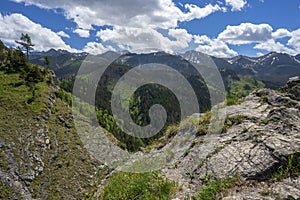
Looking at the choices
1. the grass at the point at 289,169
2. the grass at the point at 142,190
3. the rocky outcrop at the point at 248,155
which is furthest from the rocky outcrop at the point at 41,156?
the grass at the point at 289,169

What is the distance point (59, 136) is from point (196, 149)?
4465 inches

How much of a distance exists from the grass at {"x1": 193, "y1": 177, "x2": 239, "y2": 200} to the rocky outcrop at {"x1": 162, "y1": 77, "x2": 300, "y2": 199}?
12.8 inches

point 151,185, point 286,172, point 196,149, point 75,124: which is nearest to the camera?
point 286,172

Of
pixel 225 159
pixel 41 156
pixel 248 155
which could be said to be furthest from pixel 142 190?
pixel 41 156

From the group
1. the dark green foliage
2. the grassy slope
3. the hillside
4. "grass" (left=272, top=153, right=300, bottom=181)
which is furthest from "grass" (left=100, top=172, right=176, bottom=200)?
the dark green foliage

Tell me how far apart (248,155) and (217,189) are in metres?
2.35

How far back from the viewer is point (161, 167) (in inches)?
418

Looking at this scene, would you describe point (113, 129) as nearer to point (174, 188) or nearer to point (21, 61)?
point (21, 61)

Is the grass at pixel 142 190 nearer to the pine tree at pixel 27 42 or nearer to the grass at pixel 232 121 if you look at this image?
the grass at pixel 232 121

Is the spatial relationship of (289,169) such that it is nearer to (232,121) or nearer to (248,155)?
(248,155)

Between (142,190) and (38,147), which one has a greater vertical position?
(142,190)

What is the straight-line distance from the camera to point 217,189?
22.8 feet

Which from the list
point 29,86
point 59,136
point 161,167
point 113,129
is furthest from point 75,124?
point 161,167

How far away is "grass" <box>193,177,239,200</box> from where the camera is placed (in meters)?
6.62
